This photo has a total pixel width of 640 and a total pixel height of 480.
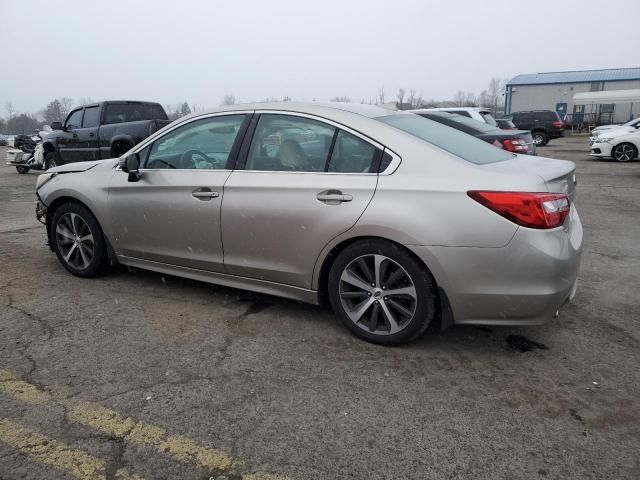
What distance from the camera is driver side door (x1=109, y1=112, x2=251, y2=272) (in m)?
3.88

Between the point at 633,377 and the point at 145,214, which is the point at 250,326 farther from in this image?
the point at 633,377

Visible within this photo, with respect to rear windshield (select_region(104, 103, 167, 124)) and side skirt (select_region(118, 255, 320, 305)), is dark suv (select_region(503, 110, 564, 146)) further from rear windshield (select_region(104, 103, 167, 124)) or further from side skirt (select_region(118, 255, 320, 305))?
side skirt (select_region(118, 255, 320, 305))

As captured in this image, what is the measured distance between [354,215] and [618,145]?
17.2 metres

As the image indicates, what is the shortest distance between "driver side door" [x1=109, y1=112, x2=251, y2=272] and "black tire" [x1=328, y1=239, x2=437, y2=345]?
1.04m

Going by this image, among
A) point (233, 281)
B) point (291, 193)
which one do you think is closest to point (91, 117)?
point (233, 281)

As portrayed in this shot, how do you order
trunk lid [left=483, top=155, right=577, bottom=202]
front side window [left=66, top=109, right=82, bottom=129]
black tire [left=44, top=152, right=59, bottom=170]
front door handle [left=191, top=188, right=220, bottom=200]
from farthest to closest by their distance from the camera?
black tire [left=44, top=152, right=59, bottom=170]
front side window [left=66, top=109, right=82, bottom=129]
front door handle [left=191, top=188, right=220, bottom=200]
trunk lid [left=483, top=155, right=577, bottom=202]

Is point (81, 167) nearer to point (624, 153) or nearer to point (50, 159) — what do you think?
point (50, 159)

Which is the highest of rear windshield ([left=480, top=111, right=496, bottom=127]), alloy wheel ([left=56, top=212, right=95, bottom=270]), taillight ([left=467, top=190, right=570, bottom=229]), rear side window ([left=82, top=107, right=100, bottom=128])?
rear side window ([left=82, top=107, right=100, bottom=128])

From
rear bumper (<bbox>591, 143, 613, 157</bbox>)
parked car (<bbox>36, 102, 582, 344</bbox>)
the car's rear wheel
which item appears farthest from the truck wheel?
parked car (<bbox>36, 102, 582, 344</bbox>)

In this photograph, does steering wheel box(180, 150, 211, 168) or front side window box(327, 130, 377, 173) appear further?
steering wheel box(180, 150, 211, 168)

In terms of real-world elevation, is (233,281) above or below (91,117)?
below

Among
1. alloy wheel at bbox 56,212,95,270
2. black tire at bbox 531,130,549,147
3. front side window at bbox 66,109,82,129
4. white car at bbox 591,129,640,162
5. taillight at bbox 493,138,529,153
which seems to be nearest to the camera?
alloy wheel at bbox 56,212,95,270

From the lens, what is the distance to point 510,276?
9.70 ft

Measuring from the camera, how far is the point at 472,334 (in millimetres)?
3605
